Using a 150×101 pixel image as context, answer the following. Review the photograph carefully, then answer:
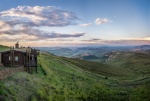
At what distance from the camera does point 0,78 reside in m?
36.6

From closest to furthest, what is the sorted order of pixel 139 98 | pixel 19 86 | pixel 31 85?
pixel 19 86 → pixel 31 85 → pixel 139 98

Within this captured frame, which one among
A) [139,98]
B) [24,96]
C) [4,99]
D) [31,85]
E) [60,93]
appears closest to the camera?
[4,99]

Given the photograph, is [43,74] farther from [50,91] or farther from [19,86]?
[19,86]

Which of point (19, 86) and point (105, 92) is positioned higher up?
point (19, 86)

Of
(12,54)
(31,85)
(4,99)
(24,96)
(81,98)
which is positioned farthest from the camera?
(12,54)

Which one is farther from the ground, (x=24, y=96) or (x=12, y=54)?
(x=12, y=54)

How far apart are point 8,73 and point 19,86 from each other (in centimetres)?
497

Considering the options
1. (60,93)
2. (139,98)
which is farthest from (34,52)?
(139,98)

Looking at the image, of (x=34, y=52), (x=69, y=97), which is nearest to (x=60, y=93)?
(x=69, y=97)

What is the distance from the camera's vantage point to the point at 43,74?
182 feet

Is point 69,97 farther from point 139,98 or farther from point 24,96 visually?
point 139,98

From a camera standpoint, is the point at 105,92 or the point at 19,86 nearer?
the point at 19,86

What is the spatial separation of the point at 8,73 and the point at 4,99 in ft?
42.7

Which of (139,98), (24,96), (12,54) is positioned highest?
(12,54)
